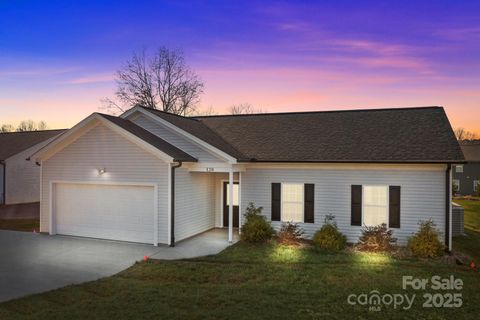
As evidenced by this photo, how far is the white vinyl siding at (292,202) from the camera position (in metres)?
14.5

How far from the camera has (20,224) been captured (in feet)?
58.9

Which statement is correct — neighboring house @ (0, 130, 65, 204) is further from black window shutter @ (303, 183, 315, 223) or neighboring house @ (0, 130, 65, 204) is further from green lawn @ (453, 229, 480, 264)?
green lawn @ (453, 229, 480, 264)

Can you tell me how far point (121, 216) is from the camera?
14.0 m

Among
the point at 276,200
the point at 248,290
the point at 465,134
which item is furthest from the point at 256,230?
the point at 465,134

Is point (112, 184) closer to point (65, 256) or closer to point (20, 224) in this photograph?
point (65, 256)

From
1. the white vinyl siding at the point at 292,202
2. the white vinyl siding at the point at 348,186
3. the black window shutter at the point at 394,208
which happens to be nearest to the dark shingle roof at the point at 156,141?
the white vinyl siding at the point at 348,186

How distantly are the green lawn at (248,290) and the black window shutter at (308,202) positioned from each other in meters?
2.64

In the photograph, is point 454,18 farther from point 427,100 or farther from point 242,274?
point 242,274

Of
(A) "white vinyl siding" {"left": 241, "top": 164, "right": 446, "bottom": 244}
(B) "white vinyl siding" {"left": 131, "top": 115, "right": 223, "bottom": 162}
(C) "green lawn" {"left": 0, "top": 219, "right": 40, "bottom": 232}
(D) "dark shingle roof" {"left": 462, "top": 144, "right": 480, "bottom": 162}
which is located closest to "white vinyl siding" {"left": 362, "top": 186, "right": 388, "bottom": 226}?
(A) "white vinyl siding" {"left": 241, "top": 164, "right": 446, "bottom": 244}

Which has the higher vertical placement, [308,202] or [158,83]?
[158,83]

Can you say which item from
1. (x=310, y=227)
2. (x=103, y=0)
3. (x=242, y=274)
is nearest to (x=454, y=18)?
(x=310, y=227)

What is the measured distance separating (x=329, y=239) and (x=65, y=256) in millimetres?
8825

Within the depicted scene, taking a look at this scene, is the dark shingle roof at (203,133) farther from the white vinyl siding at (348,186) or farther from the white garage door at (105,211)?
the white garage door at (105,211)

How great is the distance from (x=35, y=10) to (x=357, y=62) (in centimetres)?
1644
